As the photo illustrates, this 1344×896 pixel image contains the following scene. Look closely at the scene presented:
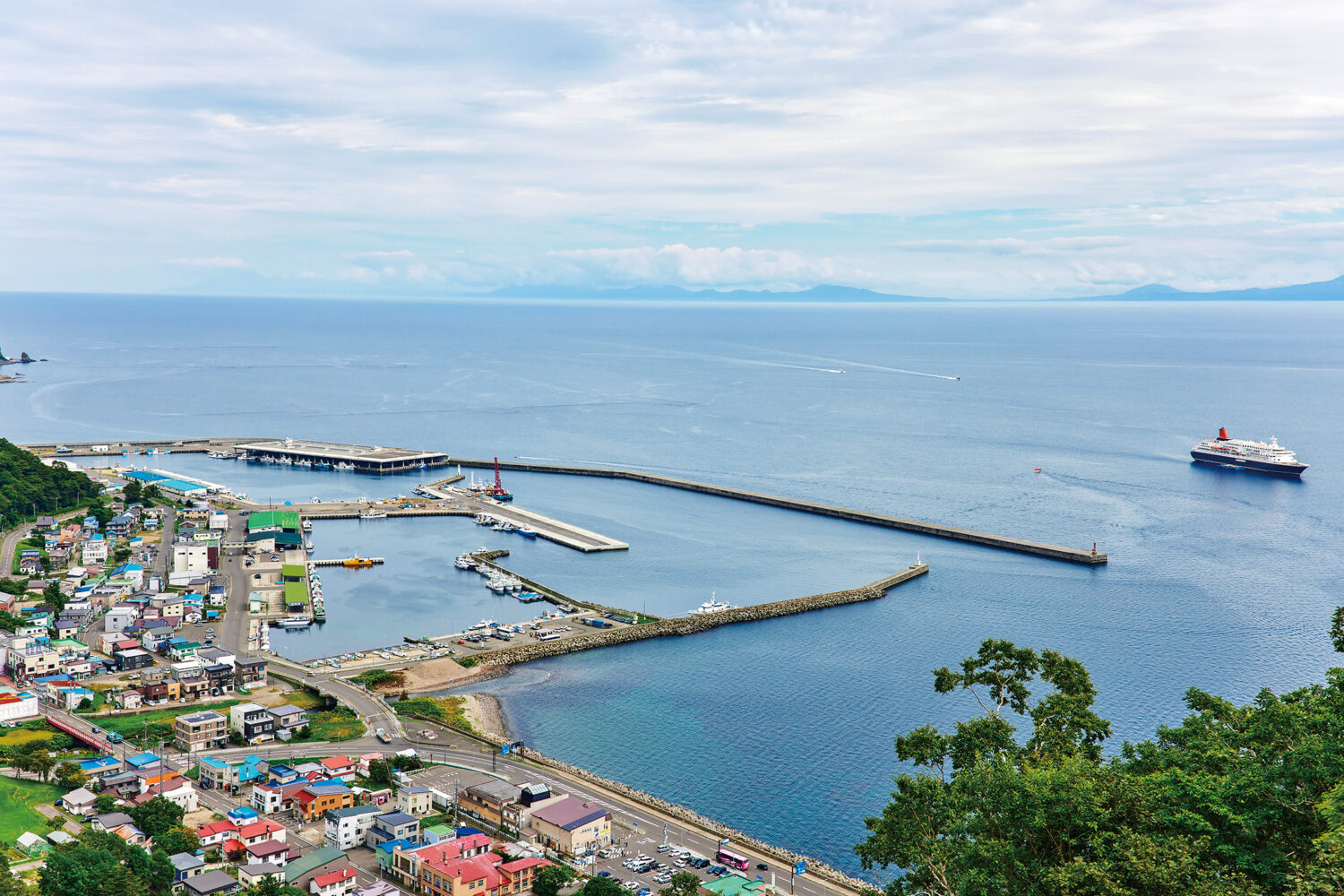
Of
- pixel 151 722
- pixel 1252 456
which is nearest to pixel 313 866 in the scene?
pixel 151 722

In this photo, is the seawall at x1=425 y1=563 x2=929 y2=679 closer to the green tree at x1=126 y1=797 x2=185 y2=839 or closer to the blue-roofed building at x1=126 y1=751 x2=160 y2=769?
the blue-roofed building at x1=126 y1=751 x2=160 y2=769

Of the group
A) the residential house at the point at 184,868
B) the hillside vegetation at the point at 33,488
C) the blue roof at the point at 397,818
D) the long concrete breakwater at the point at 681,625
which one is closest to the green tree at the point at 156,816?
the residential house at the point at 184,868

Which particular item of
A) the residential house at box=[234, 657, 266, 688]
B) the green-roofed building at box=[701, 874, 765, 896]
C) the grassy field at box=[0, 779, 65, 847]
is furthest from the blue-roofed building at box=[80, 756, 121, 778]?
the green-roofed building at box=[701, 874, 765, 896]

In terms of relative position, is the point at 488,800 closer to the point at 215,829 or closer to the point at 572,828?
the point at 572,828

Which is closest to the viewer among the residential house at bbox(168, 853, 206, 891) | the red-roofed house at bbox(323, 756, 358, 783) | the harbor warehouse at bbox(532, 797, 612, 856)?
the residential house at bbox(168, 853, 206, 891)

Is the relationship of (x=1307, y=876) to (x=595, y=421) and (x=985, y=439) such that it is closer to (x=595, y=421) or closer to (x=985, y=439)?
(x=985, y=439)
